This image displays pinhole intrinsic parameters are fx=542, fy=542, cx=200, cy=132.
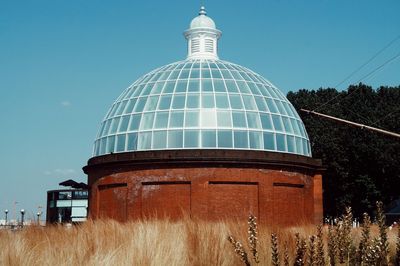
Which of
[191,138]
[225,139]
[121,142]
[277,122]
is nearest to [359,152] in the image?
[277,122]

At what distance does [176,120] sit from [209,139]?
1.95 meters

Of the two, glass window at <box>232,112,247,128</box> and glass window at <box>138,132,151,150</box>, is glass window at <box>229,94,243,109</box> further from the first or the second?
glass window at <box>138,132,151,150</box>

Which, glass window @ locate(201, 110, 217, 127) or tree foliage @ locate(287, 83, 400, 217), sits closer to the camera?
glass window @ locate(201, 110, 217, 127)

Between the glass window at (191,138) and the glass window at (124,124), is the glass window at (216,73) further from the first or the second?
the glass window at (124,124)

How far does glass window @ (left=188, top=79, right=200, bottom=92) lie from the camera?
2795cm

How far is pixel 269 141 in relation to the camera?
2722 centimetres

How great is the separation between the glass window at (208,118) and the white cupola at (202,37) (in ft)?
24.2

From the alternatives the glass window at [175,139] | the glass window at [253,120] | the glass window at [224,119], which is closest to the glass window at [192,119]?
the glass window at [175,139]

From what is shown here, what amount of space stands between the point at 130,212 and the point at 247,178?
5.89 metres

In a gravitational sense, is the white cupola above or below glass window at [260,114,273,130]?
above

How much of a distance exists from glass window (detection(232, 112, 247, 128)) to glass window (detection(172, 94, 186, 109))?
2.61m

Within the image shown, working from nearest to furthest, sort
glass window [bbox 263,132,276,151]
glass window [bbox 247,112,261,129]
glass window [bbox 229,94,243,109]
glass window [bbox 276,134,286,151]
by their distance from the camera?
glass window [bbox 263,132,276,151], glass window [bbox 247,112,261,129], glass window [bbox 229,94,243,109], glass window [bbox 276,134,286,151]

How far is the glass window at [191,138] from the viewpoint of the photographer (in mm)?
25984

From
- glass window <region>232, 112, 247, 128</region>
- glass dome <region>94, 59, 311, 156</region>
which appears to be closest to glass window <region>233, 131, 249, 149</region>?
glass dome <region>94, 59, 311, 156</region>
